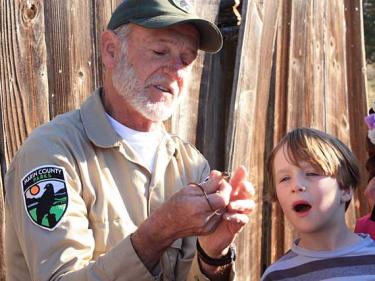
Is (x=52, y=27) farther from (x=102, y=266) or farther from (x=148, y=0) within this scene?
(x=102, y=266)

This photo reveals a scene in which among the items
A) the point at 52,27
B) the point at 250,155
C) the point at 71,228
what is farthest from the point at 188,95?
the point at 71,228

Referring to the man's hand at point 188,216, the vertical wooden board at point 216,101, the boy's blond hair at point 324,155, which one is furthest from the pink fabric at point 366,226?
the vertical wooden board at point 216,101

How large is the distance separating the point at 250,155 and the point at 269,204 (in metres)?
0.35

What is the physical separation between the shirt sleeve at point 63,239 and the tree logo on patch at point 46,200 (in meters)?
0.01

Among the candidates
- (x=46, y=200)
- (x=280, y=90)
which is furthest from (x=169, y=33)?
(x=280, y=90)

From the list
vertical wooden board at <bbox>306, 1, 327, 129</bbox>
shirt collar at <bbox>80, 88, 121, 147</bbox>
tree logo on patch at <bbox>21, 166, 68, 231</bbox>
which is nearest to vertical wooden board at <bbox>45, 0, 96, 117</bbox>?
shirt collar at <bbox>80, 88, 121, 147</bbox>

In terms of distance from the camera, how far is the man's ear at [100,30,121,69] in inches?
117

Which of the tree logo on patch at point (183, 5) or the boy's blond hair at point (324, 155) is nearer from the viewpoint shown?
the boy's blond hair at point (324, 155)

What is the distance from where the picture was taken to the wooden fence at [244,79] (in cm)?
308

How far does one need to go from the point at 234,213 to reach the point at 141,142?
2.01ft

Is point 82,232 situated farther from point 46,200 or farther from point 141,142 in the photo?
point 141,142

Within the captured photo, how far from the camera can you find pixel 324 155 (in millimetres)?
2471

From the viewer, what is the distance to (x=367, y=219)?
10.3 feet

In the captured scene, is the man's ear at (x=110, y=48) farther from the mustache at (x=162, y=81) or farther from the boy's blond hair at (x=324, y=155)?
the boy's blond hair at (x=324, y=155)
